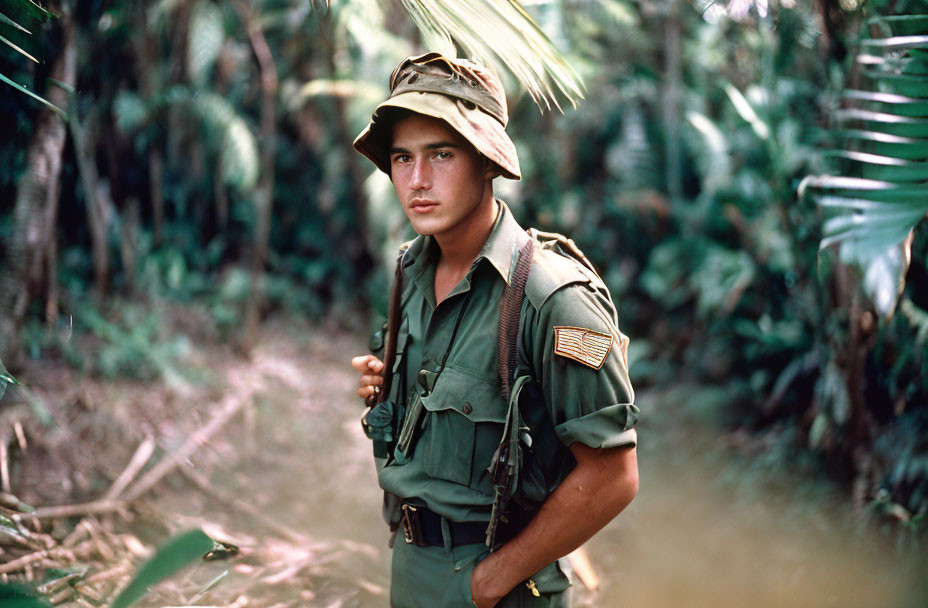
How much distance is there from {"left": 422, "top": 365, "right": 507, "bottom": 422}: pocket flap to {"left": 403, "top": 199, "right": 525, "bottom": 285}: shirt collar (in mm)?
252

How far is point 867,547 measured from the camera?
12.8 feet

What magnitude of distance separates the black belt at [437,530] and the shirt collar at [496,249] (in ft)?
2.00

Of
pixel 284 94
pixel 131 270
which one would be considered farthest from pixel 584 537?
pixel 284 94

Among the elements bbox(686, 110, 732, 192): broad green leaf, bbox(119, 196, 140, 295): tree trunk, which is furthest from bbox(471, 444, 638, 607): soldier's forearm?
bbox(119, 196, 140, 295): tree trunk

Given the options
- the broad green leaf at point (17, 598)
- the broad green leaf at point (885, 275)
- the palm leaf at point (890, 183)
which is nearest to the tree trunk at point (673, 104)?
the palm leaf at point (890, 183)

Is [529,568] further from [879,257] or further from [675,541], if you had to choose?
[675,541]

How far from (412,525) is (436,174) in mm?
892

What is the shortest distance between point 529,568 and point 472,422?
360mm

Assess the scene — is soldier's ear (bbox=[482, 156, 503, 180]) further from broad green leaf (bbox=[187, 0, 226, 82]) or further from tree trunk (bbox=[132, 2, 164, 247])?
broad green leaf (bbox=[187, 0, 226, 82])

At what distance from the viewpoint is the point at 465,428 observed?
1634 millimetres

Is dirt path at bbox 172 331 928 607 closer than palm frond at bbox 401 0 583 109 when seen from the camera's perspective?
No

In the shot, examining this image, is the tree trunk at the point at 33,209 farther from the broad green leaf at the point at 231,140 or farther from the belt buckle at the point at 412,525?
the belt buckle at the point at 412,525

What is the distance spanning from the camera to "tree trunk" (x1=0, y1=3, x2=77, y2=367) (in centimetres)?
417

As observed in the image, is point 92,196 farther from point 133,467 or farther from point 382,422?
point 382,422
